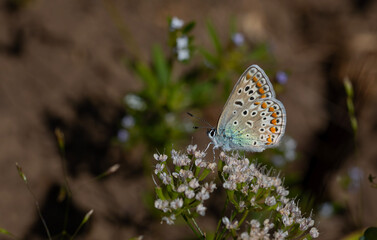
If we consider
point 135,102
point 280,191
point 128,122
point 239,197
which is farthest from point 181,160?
point 128,122

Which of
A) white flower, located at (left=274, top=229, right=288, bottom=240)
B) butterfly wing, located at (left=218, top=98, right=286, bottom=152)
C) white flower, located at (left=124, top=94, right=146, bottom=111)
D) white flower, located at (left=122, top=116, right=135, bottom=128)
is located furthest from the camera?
white flower, located at (left=122, top=116, right=135, bottom=128)

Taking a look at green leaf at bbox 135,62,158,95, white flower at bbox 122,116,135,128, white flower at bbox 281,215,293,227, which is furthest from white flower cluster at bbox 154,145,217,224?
white flower at bbox 122,116,135,128

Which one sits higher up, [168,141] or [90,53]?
[90,53]

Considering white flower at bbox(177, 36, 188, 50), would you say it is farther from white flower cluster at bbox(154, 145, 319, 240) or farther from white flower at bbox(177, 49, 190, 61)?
white flower cluster at bbox(154, 145, 319, 240)

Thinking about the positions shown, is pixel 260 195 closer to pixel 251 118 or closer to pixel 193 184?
pixel 193 184

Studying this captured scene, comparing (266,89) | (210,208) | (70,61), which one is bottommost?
(210,208)

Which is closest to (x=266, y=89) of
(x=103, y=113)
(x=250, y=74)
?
(x=250, y=74)

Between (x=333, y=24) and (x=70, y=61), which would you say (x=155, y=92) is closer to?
(x=70, y=61)
